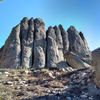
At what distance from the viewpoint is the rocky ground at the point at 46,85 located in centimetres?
1418

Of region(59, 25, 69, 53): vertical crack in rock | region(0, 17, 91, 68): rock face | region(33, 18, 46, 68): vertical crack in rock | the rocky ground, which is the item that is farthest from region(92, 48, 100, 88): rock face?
region(59, 25, 69, 53): vertical crack in rock

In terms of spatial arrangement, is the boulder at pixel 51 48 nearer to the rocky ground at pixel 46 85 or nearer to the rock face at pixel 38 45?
the rock face at pixel 38 45

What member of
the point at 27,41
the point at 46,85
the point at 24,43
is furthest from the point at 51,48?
the point at 46,85

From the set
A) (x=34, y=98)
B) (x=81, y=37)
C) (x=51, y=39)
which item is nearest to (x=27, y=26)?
(x=51, y=39)

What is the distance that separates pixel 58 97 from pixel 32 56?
112 ft

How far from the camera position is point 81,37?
57562 millimetres

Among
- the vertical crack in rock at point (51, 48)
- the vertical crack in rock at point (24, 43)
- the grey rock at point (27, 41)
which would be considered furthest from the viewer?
the vertical crack in rock at point (51, 48)

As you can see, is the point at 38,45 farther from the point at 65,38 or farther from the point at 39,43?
the point at 65,38

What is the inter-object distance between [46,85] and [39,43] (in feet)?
117

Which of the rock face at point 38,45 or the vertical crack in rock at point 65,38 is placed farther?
the vertical crack in rock at point 65,38

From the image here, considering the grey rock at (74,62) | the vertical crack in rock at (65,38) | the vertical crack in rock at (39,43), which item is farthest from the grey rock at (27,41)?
the grey rock at (74,62)

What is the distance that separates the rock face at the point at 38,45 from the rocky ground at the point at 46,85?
87.2 feet

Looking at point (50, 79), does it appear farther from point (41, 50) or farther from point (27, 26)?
point (27, 26)

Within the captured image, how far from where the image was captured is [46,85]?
1587 cm
